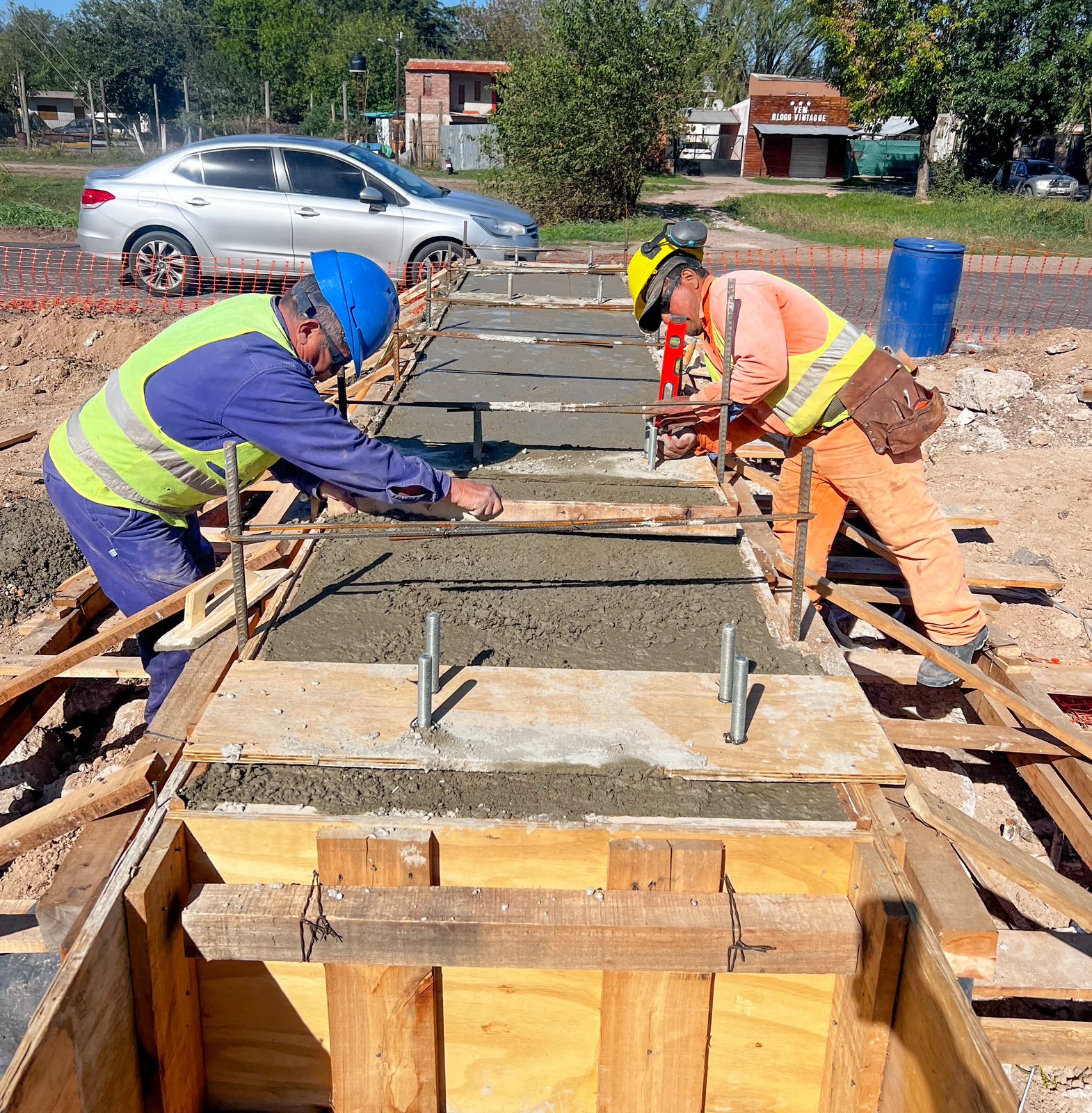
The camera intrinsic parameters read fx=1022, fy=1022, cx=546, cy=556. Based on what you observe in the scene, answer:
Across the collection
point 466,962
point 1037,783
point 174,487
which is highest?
point 174,487

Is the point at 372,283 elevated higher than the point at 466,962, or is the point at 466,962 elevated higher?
the point at 372,283

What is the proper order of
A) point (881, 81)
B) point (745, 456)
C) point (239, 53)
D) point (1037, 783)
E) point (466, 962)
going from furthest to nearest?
Result: point (239, 53)
point (881, 81)
point (745, 456)
point (1037, 783)
point (466, 962)

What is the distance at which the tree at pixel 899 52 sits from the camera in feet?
98.8

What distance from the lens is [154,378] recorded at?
3.27 meters

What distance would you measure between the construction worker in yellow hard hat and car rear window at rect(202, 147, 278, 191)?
8943 millimetres

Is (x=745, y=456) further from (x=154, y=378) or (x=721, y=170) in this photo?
(x=721, y=170)

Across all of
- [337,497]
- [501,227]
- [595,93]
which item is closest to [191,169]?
[501,227]

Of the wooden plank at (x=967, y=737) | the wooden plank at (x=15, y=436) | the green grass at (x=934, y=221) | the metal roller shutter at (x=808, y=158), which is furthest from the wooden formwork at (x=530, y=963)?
the metal roller shutter at (x=808, y=158)

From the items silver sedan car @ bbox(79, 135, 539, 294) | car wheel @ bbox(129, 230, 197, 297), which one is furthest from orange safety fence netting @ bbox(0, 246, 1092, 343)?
silver sedan car @ bbox(79, 135, 539, 294)

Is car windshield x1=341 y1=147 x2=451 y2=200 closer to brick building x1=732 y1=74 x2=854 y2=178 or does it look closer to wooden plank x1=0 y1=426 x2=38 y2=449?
wooden plank x1=0 y1=426 x2=38 y2=449

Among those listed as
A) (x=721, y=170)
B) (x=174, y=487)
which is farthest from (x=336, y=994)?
(x=721, y=170)

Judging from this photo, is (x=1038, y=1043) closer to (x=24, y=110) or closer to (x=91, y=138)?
(x=24, y=110)

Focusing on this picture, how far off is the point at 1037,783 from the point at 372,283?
3042mm

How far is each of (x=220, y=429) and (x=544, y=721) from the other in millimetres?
1444
